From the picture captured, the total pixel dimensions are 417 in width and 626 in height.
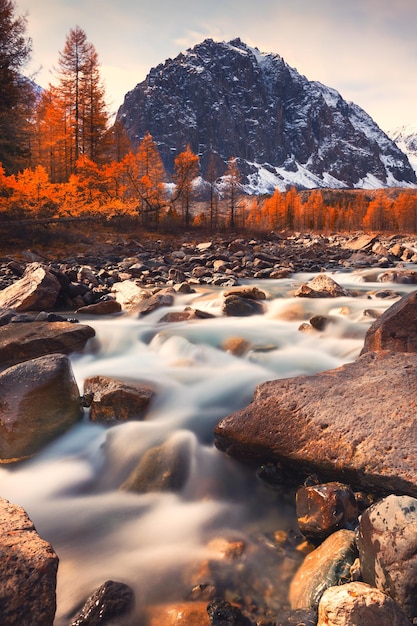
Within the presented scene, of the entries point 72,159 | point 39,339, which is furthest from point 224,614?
point 72,159

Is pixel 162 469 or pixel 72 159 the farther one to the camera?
pixel 72 159

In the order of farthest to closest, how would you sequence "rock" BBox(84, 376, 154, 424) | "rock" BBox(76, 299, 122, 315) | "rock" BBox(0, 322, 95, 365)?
"rock" BBox(76, 299, 122, 315) → "rock" BBox(0, 322, 95, 365) → "rock" BBox(84, 376, 154, 424)

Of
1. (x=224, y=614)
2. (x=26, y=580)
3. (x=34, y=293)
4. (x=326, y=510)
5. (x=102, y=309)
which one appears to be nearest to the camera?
(x=26, y=580)

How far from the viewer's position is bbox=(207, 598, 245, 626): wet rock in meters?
2.44

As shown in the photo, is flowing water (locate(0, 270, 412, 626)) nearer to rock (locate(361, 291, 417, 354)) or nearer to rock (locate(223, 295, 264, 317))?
rock (locate(361, 291, 417, 354))

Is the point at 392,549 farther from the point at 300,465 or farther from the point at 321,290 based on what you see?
the point at 321,290

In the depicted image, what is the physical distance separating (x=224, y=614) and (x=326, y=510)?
99 cm

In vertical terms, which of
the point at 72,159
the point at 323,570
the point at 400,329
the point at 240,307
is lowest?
the point at 323,570

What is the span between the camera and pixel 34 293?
952 cm

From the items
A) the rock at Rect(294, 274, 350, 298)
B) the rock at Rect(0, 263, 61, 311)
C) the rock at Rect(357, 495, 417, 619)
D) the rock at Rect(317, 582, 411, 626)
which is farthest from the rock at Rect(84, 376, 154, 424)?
the rock at Rect(294, 274, 350, 298)

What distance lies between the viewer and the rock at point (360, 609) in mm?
2004

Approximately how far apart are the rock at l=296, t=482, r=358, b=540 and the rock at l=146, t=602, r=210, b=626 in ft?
3.03

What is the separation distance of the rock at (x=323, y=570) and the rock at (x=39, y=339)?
16.3 ft

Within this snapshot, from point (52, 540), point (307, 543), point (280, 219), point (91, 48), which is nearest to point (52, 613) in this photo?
point (52, 540)
